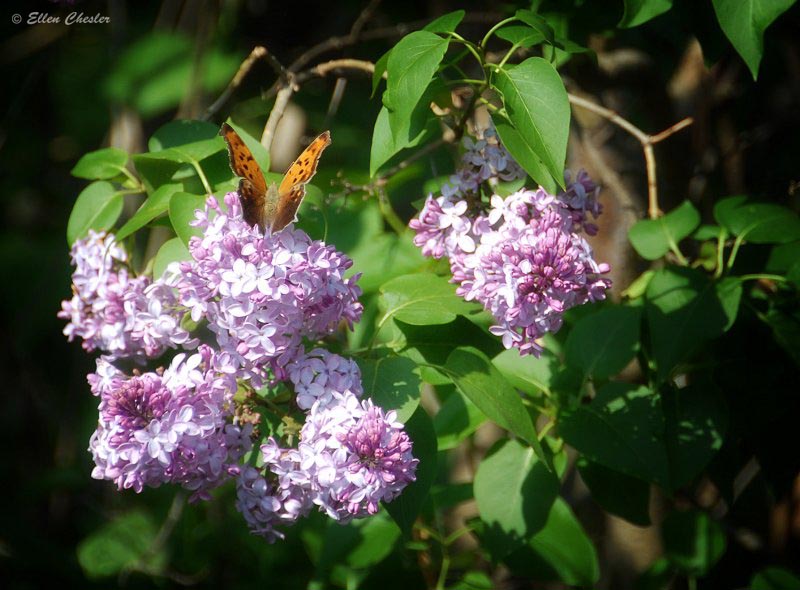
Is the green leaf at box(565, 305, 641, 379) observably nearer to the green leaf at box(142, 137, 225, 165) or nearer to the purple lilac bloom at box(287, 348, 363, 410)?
the purple lilac bloom at box(287, 348, 363, 410)

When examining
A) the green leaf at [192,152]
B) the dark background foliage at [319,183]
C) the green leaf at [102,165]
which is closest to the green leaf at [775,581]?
the dark background foliage at [319,183]

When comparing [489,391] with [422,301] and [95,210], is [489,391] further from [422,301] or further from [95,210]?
[95,210]

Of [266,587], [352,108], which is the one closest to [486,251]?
[266,587]

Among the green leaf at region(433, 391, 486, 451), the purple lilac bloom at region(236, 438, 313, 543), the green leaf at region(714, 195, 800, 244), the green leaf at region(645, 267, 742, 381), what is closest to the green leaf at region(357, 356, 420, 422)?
the purple lilac bloom at region(236, 438, 313, 543)

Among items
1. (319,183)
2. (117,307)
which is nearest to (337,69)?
(319,183)

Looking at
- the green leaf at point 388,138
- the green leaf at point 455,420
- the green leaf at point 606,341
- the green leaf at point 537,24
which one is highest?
the green leaf at point 537,24

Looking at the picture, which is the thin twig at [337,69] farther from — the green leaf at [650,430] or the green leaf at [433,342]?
the green leaf at [650,430]
